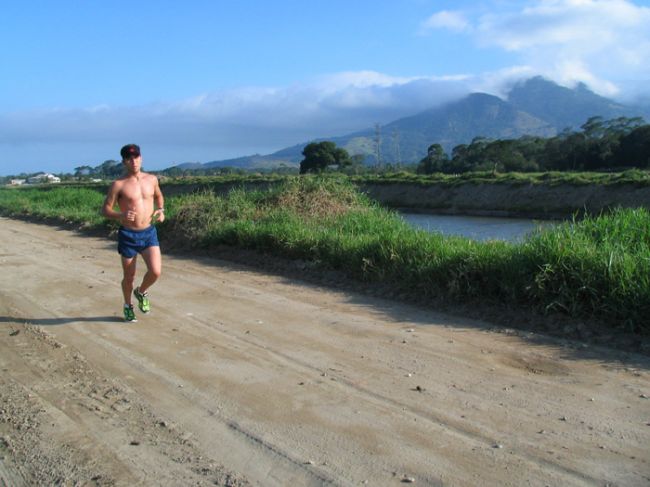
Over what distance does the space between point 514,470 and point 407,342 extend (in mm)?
2229

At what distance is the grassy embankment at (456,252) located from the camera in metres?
5.50

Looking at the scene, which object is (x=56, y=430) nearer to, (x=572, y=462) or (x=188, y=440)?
(x=188, y=440)

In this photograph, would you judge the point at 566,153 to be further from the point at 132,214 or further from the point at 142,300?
the point at 132,214

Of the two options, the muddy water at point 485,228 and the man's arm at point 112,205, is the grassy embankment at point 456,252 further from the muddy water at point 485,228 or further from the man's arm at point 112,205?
the man's arm at point 112,205

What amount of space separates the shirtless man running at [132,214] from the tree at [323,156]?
2284 inches

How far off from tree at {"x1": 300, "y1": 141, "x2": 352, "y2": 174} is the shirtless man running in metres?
58.0

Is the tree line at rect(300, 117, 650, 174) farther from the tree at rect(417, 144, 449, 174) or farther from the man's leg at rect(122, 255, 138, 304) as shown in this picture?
the man's leg at rect(122, 255, 138, 304)

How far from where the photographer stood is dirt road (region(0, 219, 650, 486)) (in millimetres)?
3242

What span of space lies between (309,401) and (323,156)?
206ft

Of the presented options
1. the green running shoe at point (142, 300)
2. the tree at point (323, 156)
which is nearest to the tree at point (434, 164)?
the tree at point (323, 156)

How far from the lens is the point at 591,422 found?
3.68 metres

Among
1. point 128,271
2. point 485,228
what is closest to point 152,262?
point 128,271

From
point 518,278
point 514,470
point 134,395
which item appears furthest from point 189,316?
point 514,470

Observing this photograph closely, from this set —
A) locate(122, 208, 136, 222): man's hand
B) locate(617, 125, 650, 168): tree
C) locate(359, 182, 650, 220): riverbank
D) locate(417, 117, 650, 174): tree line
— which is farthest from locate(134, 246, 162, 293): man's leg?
locate(617, 125, 650, 168): tree
